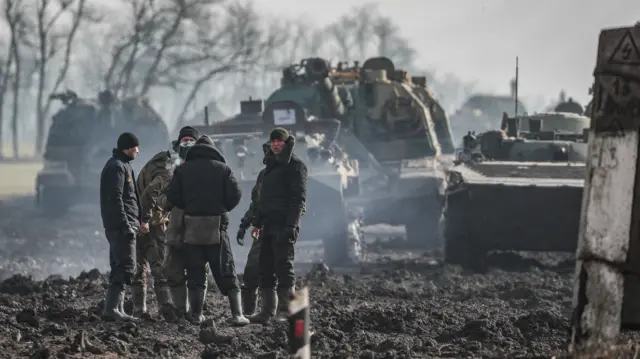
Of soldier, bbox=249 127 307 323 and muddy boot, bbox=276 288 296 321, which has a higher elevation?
soldier, bbox=249 127 307 323

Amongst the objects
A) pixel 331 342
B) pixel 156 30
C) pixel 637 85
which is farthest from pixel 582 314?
pixel 156 30

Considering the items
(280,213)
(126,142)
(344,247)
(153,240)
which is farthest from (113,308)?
(344,247)

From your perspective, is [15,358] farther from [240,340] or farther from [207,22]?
[207,22]

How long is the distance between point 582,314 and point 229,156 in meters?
10.5

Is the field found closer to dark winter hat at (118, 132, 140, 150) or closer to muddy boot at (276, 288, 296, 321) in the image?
dark winter hat at (118, 132, 140, 150)

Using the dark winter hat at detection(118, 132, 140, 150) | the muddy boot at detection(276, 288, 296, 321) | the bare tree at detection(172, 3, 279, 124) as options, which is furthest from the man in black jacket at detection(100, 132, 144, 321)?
the bare tree at detection(172, 3, 279, 124)

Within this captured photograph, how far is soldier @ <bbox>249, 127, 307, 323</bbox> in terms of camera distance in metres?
9.40

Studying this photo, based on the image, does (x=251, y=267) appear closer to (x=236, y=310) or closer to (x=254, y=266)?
(x=254, y=266)

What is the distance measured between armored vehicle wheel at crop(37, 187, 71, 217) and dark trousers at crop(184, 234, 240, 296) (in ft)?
45.5

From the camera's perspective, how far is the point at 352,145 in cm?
1809

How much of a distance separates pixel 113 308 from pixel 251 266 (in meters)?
1.16

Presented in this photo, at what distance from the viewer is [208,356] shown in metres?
7.61

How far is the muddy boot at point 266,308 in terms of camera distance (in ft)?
31.3

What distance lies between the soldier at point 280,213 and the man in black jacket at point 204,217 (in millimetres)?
280
